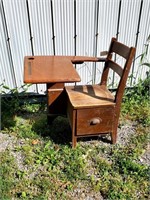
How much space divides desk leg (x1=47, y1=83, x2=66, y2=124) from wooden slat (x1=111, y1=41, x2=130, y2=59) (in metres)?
0.70

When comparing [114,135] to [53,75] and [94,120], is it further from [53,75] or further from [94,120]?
[53,75]

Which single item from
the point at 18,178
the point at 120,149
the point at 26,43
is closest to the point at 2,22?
the point at 26,43

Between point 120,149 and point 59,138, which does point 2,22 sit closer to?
point 59,138

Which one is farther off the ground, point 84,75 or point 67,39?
point 67,39

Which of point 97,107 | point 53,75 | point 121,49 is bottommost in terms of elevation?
point 97,107

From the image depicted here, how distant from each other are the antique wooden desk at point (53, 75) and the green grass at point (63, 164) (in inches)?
13.7

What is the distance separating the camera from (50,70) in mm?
2346

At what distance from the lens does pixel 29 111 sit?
11.0 ft

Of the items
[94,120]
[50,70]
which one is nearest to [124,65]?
[94,120]

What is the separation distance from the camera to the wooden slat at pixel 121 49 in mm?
2252

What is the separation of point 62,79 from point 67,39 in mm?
1132

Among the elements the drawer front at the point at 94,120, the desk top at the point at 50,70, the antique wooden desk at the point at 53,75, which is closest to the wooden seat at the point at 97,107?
the drawer front at the point at 94,120

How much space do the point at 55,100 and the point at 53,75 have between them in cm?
49

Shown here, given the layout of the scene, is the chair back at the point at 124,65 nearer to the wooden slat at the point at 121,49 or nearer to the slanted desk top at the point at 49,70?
the wooden slat at the point at 121,49
